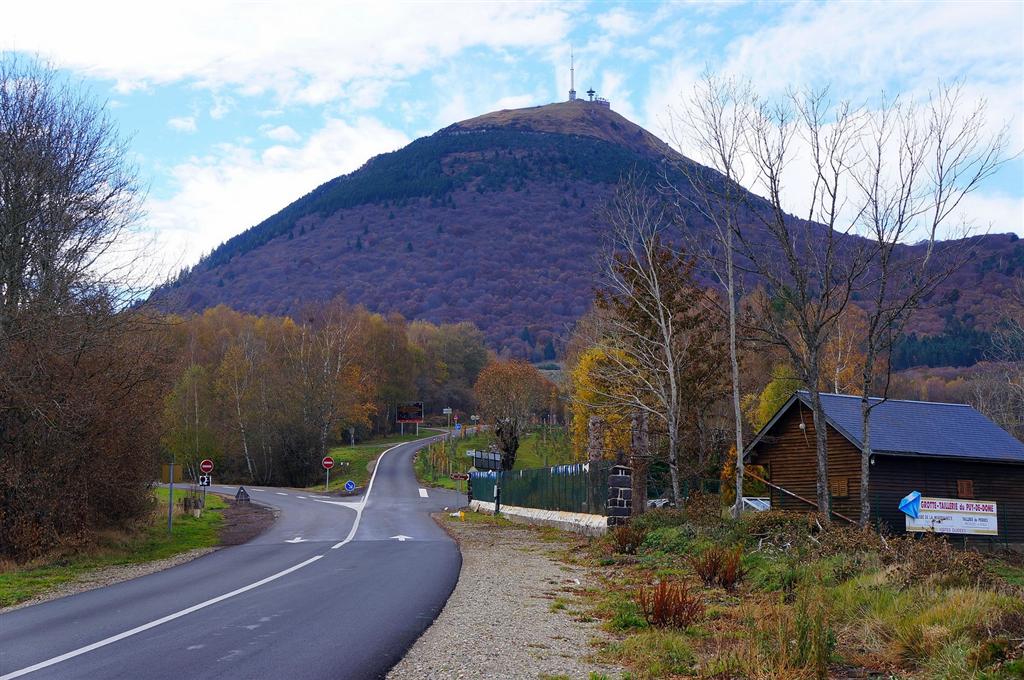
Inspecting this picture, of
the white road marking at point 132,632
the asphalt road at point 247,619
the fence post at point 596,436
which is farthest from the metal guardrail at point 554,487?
the white road marking at point 132,632

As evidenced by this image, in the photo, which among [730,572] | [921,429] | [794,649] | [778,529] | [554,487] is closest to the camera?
[794,649]

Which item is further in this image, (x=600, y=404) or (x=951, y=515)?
(x=600, y=404)

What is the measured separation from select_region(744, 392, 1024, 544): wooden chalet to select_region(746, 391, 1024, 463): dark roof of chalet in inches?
1.4

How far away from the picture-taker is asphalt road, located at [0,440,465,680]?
8344mm

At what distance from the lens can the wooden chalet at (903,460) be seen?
1181 inches

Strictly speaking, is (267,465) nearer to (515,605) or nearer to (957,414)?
(957,414)

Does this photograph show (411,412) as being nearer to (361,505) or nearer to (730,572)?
(361,505)

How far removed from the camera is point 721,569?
1457 centimetres

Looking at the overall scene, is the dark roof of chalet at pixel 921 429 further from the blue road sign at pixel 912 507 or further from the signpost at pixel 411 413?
the signpost at pixel 411 413

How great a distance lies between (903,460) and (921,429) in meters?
2.30

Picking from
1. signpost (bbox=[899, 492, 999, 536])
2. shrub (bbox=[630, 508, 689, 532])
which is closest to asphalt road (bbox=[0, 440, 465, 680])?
shrub (bbox=[630, 508, 689, 532])

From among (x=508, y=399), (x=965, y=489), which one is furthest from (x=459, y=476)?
(x=965, y=489)

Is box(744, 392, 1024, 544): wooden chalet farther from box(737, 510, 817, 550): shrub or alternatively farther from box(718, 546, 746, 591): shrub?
box(718, 546, 746, 591): shrub

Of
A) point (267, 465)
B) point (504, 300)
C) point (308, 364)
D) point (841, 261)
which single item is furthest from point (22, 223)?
point (504, 300)
